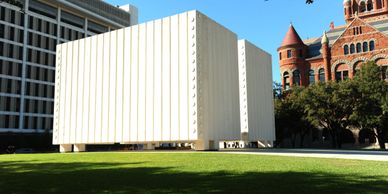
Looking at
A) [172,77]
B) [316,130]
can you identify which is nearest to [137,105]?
[172,77]

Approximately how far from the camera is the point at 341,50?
202ft

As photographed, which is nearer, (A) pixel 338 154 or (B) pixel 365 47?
(A) pixel 338 154

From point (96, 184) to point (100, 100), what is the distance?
2607 centimetres

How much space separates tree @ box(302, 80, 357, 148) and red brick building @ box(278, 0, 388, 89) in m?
10.7

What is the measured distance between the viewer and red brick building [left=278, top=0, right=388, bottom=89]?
Answer: 59094mm

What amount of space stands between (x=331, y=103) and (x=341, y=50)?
19587mm

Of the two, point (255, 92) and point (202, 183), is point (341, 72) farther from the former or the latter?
point (202, 183)

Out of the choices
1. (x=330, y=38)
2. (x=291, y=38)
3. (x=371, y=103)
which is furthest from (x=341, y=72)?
(x=371, y=103)

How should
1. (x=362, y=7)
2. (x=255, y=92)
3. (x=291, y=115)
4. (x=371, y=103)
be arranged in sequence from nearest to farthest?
(x=255, y=92) < (x=371, y=103) < (x=291, y=115) < (x=362, y=7)

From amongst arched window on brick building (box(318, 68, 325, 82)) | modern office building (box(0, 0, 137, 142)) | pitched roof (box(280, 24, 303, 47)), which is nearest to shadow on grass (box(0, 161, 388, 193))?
arched window on brick building (box(318, 68, 325, 82))

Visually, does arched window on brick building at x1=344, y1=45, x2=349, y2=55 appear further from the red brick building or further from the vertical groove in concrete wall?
the vertical groove in concrete wall

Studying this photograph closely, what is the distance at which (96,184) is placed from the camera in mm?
8859

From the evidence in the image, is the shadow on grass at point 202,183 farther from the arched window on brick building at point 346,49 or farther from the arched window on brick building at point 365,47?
the arched window on brick building at point 346,49

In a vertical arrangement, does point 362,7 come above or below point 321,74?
above
